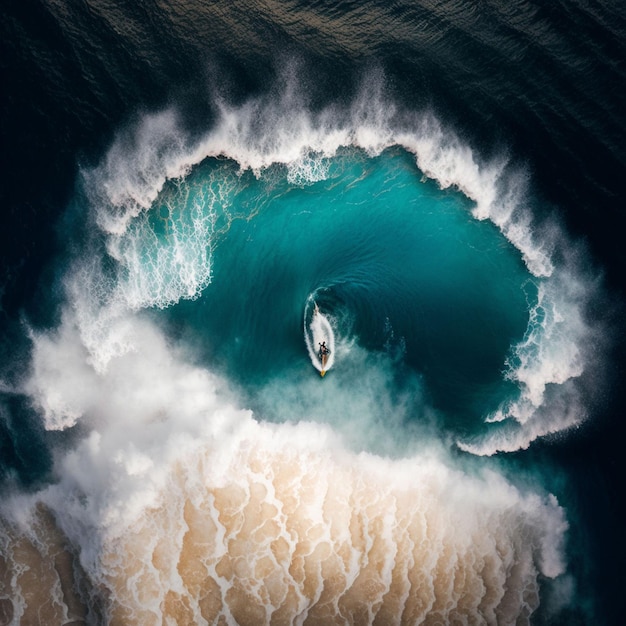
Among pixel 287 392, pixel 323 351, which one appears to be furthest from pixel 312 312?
pixel 287 392

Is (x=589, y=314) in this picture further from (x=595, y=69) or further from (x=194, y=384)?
(x=194, y=384)

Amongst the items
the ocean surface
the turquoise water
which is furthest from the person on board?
the turquoise water

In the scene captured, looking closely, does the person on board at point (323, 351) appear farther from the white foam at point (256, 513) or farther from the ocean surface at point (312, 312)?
the white foam at point (256, 513)

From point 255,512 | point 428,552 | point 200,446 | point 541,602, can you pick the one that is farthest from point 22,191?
point 541,602

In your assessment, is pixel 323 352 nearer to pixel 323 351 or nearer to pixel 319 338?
pixel 323 351

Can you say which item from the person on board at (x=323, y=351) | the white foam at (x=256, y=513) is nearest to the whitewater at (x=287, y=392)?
the white foam at (x=256, y=513)
